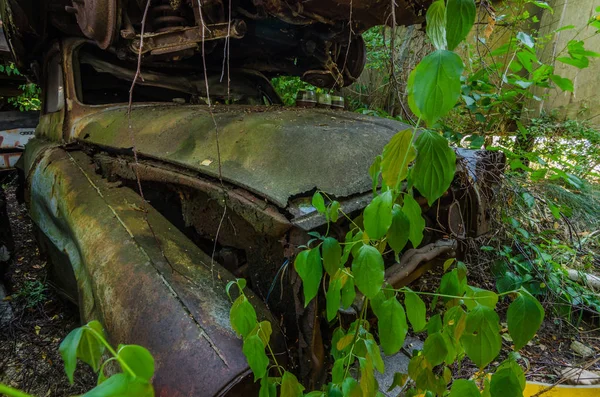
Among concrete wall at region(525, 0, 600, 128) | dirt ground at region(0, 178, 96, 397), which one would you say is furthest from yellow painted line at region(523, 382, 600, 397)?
concrete wall at region(525, 0, 600, 128)

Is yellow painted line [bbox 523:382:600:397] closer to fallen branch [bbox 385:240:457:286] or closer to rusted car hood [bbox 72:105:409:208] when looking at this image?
fallen branch [bbox 385:240:457:286]

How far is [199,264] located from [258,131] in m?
0.55

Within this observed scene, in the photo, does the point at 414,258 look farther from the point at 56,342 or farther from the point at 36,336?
the point at 36,336

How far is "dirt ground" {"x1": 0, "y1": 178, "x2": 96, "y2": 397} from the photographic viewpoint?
1679 mm

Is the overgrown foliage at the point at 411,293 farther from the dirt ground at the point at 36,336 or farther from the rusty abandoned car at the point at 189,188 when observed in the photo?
the dirt ground at the point at 36,336

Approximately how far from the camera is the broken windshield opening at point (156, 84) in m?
2.46

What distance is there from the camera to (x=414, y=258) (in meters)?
1.50

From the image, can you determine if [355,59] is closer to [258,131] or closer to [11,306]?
[258,131]

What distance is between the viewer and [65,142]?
2322mm

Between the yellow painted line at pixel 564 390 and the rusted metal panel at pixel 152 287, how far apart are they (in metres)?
1.21

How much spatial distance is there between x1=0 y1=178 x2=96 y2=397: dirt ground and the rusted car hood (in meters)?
1.06

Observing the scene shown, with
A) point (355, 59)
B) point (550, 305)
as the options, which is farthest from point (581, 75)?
point (550, 305)

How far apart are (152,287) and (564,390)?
1702 mm

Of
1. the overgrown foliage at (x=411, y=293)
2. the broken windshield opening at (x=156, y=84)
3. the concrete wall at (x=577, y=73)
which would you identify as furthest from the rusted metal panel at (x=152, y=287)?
the concrete wall at (x=577, y=73)
